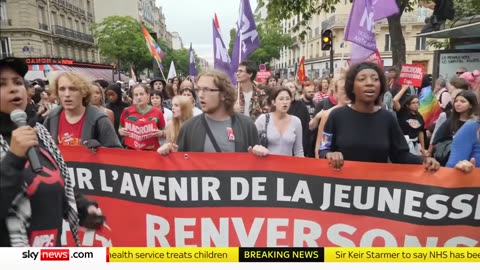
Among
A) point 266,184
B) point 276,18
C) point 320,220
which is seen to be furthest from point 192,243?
point 276,18

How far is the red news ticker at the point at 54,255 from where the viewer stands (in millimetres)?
2017

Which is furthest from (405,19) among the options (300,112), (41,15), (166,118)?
(41,15)

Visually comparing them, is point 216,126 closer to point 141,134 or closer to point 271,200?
point 271,200

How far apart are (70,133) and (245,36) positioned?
332 centimetres

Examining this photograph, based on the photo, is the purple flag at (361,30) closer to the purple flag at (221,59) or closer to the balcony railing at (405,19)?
the purple flag at (221,59)

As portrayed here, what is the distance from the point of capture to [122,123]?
462 cm

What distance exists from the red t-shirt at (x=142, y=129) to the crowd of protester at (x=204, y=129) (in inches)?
0.4

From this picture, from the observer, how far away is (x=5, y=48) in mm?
1530

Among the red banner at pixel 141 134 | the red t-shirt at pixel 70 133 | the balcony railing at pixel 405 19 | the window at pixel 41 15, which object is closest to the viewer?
the window at pixel 41 15

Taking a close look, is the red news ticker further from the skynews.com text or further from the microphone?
the microphone

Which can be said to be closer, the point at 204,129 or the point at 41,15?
the point at 41,15

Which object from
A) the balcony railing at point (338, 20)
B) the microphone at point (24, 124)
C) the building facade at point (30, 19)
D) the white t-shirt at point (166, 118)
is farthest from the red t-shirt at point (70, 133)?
the balcony railing at point (338, 20)

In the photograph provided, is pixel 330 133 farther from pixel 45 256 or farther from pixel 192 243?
pixel 45 256

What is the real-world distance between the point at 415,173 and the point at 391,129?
1.05 feet
